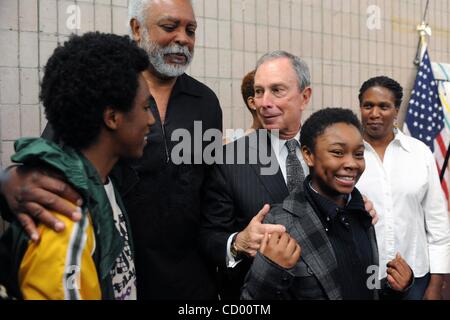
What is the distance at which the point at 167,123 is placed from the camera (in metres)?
2.26

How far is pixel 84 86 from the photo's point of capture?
5.07ft

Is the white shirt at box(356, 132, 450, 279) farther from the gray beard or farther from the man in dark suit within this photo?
the gray beard

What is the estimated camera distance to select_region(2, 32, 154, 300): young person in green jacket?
1.33 m

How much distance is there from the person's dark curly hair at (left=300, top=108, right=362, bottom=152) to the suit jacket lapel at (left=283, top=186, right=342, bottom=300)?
0.28 meters

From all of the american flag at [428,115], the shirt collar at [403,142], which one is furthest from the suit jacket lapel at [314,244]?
the american flag at [428,115]

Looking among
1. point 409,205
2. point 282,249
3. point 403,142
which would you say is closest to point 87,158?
point 282,249

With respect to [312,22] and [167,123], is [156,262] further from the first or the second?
[312,22]

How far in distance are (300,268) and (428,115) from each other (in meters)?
4.42

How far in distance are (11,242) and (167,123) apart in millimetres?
966

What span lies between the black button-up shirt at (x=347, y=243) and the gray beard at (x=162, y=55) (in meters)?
0.79

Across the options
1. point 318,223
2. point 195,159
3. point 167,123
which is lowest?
point 318,223

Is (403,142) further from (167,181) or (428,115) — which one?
(428,115)

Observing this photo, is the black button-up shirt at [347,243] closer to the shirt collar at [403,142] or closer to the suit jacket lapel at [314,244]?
the suit jacket lapel at [314,244]
